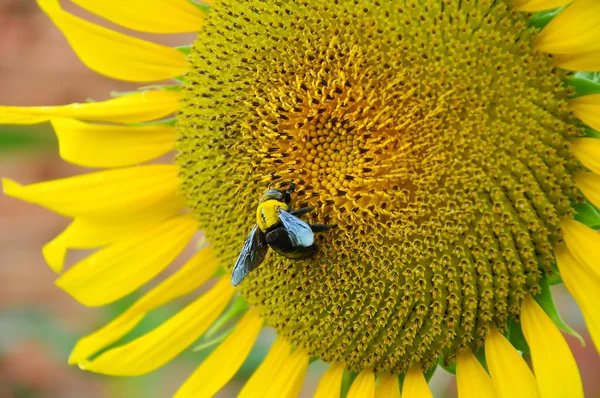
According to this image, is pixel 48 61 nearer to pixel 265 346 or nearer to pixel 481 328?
pixel 265 346

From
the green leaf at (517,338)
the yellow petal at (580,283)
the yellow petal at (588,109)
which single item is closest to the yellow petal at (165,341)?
the green leaf at (517,338)

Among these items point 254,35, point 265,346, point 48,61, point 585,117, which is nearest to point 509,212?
point 585,117

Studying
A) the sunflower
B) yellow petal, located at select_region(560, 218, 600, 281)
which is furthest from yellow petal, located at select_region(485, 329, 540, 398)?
yellow petal, located at select_region(560, 218, 600, 281)

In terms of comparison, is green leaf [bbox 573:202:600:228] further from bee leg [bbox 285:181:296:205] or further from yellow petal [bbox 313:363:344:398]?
yellow petal [bbox 313:363:344:398]

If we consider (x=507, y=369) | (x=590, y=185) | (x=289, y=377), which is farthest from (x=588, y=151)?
(x=289, y=377)

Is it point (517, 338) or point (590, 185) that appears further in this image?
point (517, 338)

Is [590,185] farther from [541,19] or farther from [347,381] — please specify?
[347,381]
